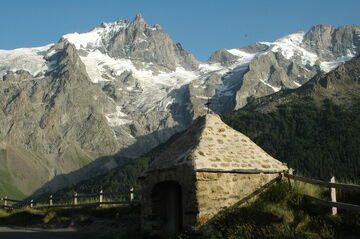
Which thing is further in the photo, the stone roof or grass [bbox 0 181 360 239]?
the stone roof

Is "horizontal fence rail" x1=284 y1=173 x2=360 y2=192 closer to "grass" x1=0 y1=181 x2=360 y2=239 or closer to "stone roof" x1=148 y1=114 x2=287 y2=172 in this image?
"grass" x1=0 y1=181 x2=360 y2=239

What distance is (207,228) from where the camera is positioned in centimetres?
1839

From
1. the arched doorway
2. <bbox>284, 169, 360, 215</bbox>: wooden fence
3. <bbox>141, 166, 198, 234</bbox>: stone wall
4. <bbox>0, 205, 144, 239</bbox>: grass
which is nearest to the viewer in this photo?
<bbox>284, 169, 360, 215</bbox>: wooden fence

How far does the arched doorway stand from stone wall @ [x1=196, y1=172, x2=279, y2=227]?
332 centimetres

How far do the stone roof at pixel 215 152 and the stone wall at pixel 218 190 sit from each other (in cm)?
35

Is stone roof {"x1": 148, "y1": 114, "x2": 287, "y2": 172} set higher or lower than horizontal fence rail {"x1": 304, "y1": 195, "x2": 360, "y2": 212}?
Result: higher

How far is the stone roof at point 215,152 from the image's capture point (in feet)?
65.1

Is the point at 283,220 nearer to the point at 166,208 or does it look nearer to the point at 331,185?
the point at 331,185

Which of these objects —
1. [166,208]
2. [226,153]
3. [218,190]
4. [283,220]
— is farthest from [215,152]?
[283,220]

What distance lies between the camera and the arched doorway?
21.9 metres

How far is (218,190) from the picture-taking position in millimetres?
19203

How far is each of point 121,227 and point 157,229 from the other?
5822 millimetres

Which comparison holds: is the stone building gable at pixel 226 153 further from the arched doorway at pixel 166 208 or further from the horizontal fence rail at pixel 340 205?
the horizontal fence rail at pixel 340 205

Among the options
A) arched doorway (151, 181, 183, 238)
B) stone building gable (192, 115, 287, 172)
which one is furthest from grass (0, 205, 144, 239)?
stone building gable (192, 115, 287, 172)
